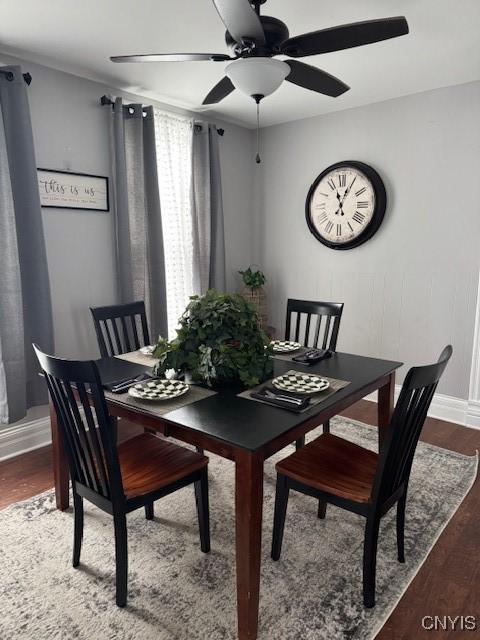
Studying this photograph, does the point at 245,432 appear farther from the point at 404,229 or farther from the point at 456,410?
the point at 404,229

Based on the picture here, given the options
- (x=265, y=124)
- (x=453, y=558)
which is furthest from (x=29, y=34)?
(x=453, y=558)

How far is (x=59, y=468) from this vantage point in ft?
7.36

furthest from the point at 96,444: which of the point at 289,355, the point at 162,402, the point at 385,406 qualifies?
the point at 385,406

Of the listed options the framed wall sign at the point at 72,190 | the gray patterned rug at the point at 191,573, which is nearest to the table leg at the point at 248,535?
the gray patterned rug at the point at 191,573

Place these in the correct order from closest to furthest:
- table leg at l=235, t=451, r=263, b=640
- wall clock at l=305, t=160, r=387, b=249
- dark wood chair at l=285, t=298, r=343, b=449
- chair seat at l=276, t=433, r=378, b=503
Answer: table leg at l=235, t=451, r=263, b=640, chair seat at l=276, t=433, r=378, b=503, dark wood chair at l=285, t=298, r=343, b=449, wall clock at l=305, t=160, r=387, b=249

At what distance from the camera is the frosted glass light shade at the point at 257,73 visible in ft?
5.75

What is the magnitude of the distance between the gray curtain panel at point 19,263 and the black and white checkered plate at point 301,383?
1.68 m

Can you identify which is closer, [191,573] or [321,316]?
[191,573]

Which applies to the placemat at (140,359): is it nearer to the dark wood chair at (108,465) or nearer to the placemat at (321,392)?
the dark wood chair at (108,465)

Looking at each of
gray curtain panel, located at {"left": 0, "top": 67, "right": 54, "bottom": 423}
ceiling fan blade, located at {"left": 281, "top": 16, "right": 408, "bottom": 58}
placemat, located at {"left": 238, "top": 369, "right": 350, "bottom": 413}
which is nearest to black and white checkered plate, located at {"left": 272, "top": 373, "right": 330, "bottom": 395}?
placemat, located at {"left": 238, "top": 369, "right": 350, "bottom": 413}

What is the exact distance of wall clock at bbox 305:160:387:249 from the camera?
3.61m

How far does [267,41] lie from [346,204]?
215 centimetres

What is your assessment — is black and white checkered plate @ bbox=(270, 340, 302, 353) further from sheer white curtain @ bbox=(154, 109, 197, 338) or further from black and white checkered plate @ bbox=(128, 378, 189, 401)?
sheer white curtain @ bbox=(154, 109, 197, 338)

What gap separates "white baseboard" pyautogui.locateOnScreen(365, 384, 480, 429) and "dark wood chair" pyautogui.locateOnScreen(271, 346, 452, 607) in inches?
56.9
